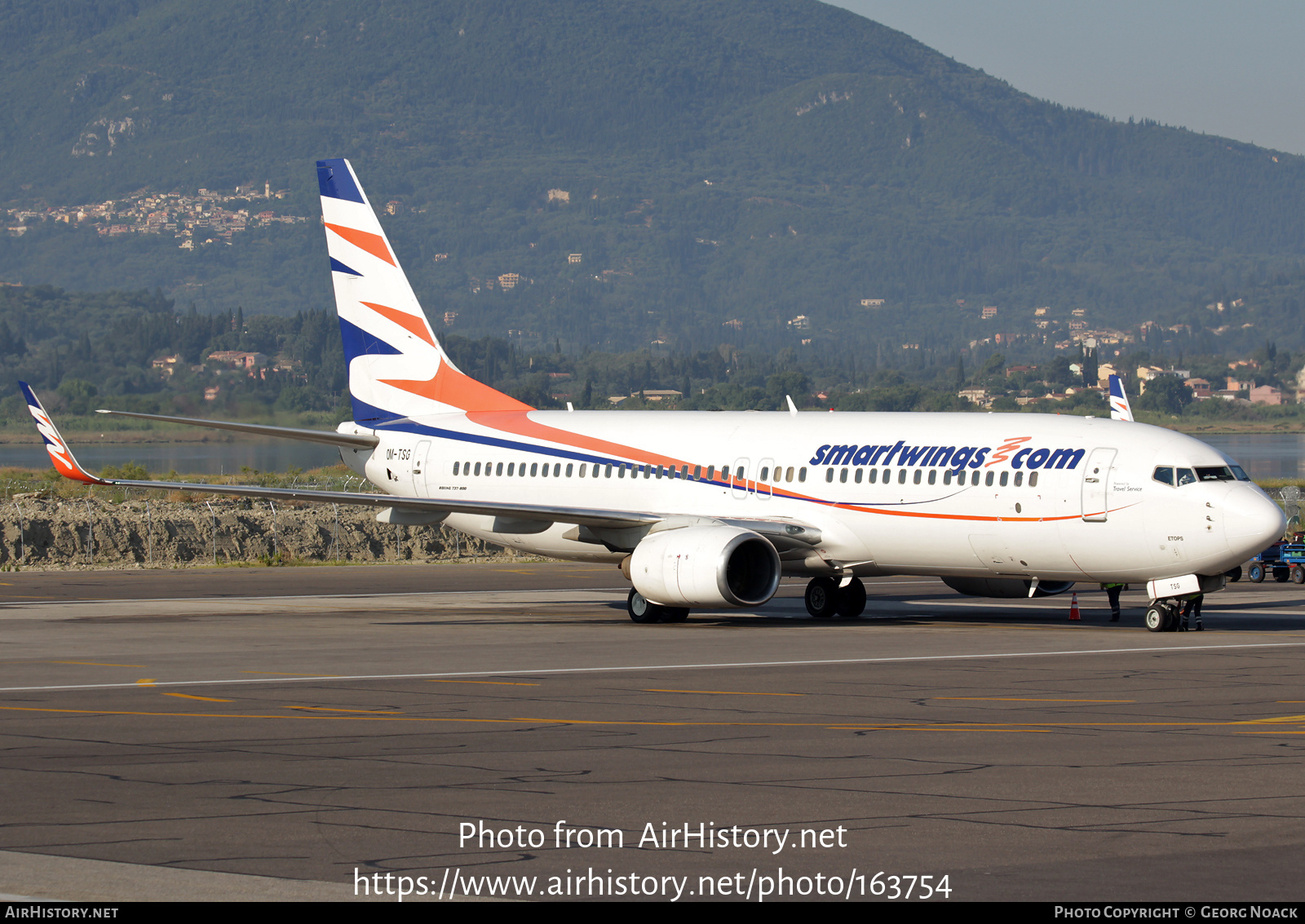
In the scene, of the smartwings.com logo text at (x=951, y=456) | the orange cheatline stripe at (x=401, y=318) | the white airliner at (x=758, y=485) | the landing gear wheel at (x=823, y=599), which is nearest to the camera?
the white airliner at (x=758, y=485)

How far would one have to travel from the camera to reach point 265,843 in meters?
12.5

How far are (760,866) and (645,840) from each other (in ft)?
3.77

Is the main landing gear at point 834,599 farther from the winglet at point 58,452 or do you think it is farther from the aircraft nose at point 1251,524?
the winglet at point 58,452

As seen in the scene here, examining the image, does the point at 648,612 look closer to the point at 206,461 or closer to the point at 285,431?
the point at 285,431

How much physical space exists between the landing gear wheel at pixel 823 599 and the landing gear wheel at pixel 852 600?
120mm

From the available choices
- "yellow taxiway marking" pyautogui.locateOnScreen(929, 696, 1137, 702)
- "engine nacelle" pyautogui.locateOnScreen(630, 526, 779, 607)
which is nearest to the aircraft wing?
"engine nacelle" pyautogui.locateOnScreen(630, 526, 779, 607)

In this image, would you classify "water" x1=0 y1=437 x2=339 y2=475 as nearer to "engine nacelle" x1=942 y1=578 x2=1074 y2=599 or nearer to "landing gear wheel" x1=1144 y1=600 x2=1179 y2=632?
"engine nacelle" x1=942 y1=578 x2=1074 y2=599

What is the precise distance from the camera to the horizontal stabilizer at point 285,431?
33.7 meters

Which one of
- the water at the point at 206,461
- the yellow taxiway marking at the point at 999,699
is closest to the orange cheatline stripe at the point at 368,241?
the yellow taxiway marking at the point at 999,699

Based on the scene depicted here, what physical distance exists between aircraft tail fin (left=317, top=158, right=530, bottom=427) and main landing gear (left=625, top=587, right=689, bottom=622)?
8.43 m

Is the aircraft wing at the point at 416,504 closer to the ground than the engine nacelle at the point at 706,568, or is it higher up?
higher up

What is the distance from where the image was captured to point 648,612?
110 feet

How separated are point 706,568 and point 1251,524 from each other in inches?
380
